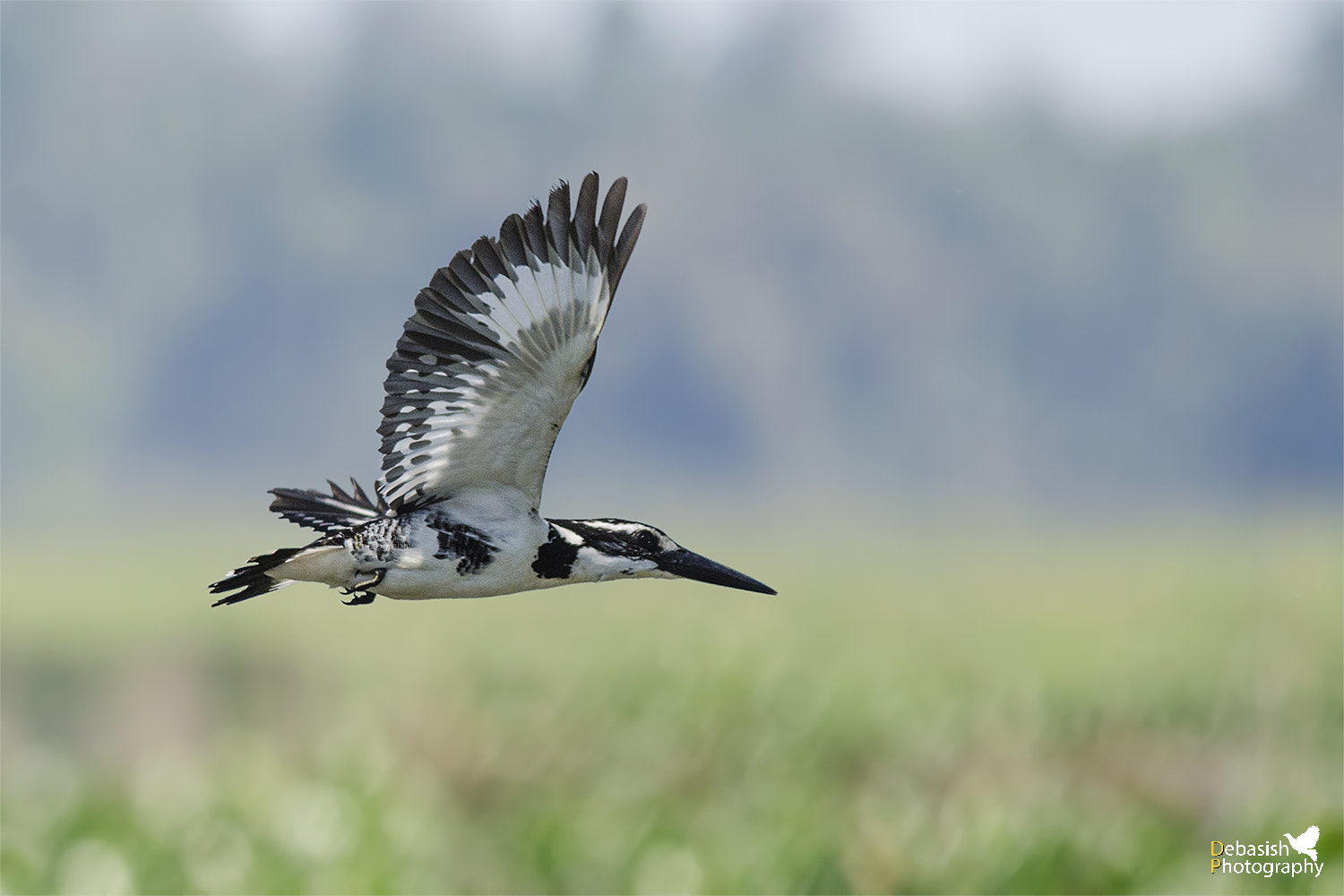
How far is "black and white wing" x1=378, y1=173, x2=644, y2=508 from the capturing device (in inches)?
53.4

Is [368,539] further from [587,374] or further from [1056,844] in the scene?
[1056,844]

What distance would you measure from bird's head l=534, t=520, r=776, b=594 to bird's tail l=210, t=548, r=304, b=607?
9.5 inches

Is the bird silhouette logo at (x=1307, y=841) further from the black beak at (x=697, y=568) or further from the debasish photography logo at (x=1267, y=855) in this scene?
the black beak at (x=697, y=568)

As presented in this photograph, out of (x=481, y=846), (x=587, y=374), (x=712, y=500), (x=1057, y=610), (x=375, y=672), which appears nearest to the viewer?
(x=587, y=374)

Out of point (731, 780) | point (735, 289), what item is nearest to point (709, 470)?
point (735, 289)

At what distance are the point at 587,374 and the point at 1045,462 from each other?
360ft

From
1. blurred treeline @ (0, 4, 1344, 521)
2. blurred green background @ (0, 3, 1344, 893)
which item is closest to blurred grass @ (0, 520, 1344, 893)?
blurred green background @ (0, 3, 1344, 893)

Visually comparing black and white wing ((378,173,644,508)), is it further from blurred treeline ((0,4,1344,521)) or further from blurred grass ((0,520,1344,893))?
blurred treeline ((0,4,1344,521))

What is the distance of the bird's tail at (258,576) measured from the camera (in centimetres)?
122

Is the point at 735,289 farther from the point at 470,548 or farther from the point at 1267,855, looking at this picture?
the point at 470,548

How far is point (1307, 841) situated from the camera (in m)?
4.88

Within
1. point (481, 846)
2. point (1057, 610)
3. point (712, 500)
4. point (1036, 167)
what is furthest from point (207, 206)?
point (481, 846)

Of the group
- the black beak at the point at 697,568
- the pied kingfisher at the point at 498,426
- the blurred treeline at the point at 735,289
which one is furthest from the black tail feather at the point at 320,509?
the blurred treeline at the point at 735,289

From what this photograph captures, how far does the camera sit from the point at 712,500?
9294cm
